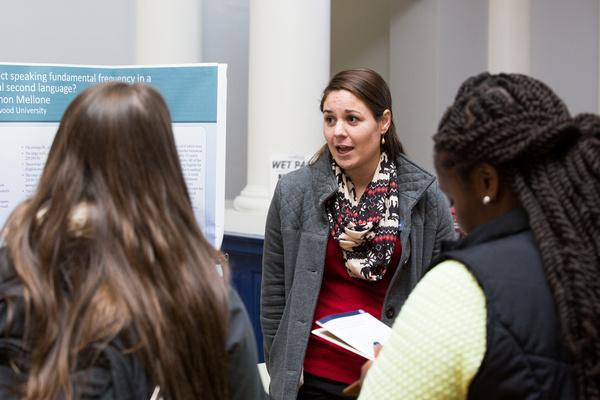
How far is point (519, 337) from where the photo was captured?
114cm

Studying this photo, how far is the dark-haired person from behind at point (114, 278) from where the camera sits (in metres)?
1.21

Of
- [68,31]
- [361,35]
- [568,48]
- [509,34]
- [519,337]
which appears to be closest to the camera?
[519,337]

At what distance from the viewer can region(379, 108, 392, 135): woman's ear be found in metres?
2.56

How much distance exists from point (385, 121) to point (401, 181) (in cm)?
21

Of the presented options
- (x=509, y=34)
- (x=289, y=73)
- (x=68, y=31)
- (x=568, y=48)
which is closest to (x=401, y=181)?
(x=289, y=73)

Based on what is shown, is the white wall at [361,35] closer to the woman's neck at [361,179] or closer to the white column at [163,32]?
the white column at [163,32]

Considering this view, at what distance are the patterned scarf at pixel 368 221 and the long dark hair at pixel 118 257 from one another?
108 centimetres

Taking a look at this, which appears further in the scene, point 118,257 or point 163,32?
point 163,32

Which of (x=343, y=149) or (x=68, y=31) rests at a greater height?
(x=68, y=31)

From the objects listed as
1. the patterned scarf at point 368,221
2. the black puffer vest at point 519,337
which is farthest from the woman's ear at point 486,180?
the patterned scarf at point 368,221

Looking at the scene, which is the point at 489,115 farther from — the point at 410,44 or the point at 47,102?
the point at 410,44

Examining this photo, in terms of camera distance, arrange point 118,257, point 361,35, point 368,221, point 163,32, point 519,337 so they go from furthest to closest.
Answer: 1. point 361,35
2. point 163,32
3. point 368,221
4. point 118,257
5. point 519,337

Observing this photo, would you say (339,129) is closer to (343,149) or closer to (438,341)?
(343,149)

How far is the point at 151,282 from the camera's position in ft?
4.11
